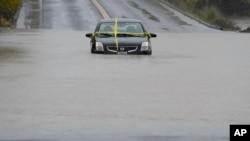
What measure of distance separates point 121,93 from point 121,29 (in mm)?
10535

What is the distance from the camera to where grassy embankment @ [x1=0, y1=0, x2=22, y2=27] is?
42.3 m

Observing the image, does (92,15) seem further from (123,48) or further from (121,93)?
(121,93)

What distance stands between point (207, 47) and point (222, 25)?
70.4 ft

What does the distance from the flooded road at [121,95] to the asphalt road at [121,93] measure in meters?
0.01

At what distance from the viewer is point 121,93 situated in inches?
596

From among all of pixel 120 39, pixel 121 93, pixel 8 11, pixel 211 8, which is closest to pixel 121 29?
pixel 120 39

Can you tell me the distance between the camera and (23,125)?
445 inches

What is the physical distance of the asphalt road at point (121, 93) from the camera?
10953mm

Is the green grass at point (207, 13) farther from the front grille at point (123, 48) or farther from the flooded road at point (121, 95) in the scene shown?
the front grille at point (123, 48)

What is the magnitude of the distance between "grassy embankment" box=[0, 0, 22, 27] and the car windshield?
673 inches

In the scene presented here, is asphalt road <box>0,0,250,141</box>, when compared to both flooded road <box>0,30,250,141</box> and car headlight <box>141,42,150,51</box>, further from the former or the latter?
car headlight <box>141,42,150,51</box>

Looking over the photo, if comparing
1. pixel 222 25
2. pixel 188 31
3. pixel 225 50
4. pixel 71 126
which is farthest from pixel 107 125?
pixel 222 25

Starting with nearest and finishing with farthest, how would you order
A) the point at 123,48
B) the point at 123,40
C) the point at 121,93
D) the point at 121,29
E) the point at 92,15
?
1. the point at 121,93
2. the point at 123,48
3. the point at 123,40
4. the point at 121,29
5. the point at 92,15

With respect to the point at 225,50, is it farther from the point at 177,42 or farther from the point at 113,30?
the point at 113,30
